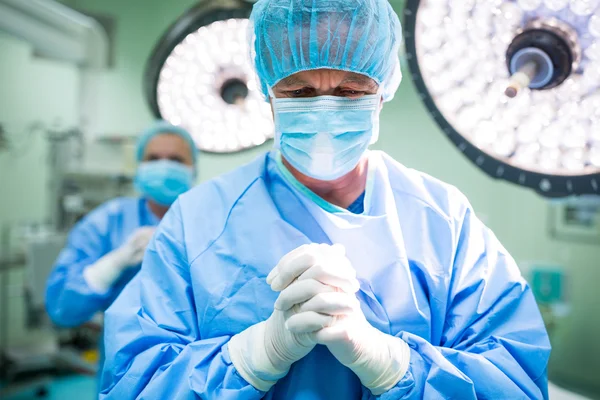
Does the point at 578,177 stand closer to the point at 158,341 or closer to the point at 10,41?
the point at 158,341

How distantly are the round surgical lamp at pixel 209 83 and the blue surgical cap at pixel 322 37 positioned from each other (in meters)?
0.50

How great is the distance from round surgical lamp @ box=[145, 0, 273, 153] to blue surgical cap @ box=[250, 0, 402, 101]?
497mm

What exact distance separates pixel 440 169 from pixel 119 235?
119 cm

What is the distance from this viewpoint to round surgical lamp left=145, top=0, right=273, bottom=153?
145cm

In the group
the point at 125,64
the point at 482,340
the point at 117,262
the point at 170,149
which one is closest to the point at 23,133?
the point at 125,64

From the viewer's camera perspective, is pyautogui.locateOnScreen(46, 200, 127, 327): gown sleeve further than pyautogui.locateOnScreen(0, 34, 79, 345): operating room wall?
No

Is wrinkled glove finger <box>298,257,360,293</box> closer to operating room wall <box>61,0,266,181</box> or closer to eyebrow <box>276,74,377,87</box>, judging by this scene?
eyebrow <box>276,74,377,87</box>

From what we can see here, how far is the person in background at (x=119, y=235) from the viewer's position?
1.83 m

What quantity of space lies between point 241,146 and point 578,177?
0.94 metres

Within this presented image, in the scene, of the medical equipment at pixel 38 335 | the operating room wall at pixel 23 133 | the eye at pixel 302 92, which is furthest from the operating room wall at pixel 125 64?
the eye at pixel 302 92

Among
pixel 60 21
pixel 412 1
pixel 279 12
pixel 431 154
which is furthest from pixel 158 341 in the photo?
pixel 60 21

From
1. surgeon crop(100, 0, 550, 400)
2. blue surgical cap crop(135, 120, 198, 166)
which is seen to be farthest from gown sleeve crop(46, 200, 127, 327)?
surgeon crop(100, 0, 550, 400)

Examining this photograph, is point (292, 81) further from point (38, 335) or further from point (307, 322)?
point (38, 335)

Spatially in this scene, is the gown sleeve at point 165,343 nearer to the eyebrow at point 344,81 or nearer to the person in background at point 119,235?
the eyebrow at point 344,81
